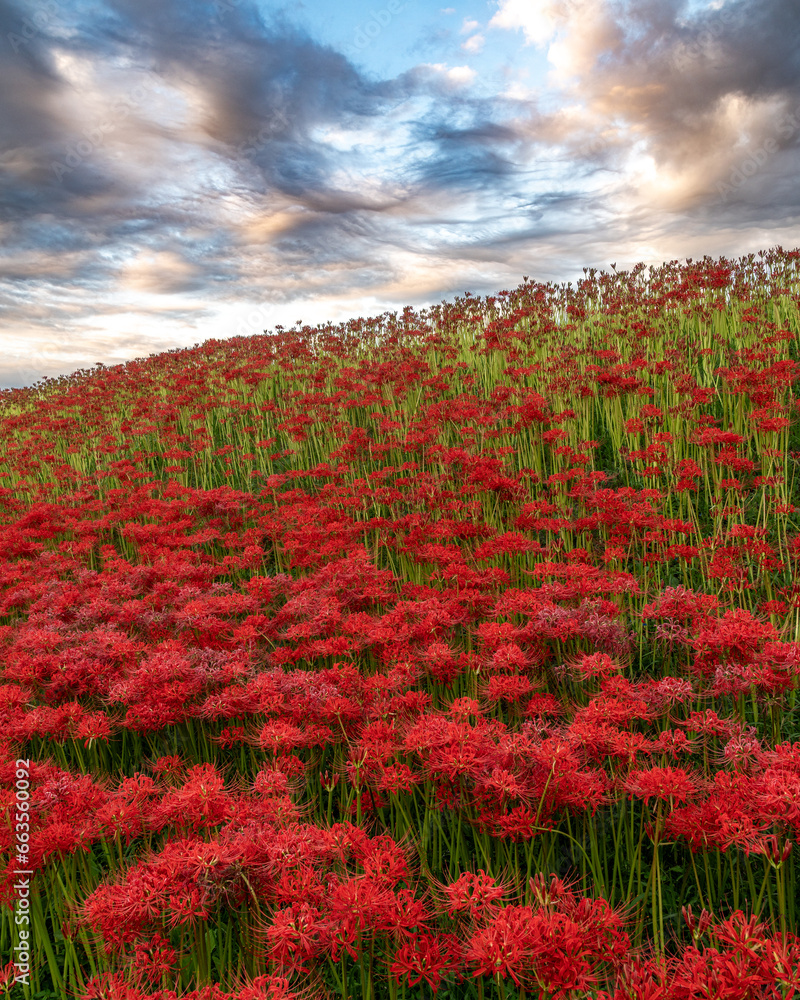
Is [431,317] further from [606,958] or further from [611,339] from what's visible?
[606,958]

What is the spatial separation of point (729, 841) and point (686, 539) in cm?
431

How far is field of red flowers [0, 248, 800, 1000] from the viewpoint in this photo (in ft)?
6.79

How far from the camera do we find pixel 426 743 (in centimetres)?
262

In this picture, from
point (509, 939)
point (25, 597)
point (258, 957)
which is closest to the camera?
point (509, 939)

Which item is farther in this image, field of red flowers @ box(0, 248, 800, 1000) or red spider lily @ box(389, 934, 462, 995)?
field of red flowers @ box(0, 248, 800, 1000)

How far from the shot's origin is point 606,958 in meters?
1.87

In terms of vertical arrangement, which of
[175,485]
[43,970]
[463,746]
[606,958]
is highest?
[175,485]

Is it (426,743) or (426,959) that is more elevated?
(426,743)

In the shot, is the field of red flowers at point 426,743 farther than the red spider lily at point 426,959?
Yes

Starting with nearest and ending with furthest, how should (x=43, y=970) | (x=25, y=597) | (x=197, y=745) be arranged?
(x=43, y=970)
(x=197, y=745)
(x=25, y=597)

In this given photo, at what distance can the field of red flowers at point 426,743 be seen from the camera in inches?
81.4

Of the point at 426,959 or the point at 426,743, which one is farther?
the point at 426,743

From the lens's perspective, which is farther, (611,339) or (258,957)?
(611,339)

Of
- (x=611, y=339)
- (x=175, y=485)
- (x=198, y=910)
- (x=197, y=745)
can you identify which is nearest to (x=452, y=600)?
(x=197, y=745)
